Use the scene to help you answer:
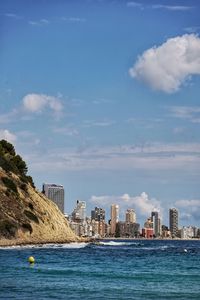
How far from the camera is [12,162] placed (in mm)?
145625

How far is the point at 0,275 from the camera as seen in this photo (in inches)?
1822

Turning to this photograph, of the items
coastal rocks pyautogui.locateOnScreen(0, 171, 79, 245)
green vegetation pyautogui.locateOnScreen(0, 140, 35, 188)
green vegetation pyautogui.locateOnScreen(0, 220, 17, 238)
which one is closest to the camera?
green vegetation pyautogui.locateOnScreen(0, 220, 17, 238)

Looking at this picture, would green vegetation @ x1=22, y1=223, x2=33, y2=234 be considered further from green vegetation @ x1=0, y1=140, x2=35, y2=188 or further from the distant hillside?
green vegetation @ x1=0, y1=140, x2=35, y2=188

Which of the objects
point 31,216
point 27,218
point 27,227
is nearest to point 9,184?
point 31,216

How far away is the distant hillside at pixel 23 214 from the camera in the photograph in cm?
10956

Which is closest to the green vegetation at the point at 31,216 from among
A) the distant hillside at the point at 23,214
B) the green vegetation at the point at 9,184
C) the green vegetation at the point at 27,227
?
the distant hillside at the point at 23,214

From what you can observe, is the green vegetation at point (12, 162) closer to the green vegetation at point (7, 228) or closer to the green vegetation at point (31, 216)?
A: the green vegetation at point (31, 216)

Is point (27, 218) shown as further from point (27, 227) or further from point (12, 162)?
point (12, 162)

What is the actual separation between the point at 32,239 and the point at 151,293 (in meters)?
82.3

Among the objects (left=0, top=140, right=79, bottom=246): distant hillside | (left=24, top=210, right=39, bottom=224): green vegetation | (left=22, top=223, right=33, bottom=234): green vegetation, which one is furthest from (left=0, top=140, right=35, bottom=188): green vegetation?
(left=22, top=223, right=33, bottom=234): green vegetation

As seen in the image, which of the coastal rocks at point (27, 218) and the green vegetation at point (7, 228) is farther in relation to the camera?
the coastal rocks at point (27, 218)

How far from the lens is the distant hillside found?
110 meters

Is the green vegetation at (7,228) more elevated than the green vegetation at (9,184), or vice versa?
the green vegetation at (9,184)

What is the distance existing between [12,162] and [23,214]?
1217 inches
